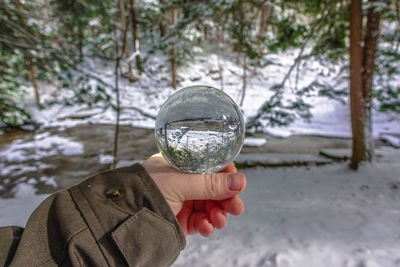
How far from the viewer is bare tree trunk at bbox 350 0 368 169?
394cm

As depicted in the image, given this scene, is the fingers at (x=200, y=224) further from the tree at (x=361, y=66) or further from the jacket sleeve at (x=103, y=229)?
the tree at (x=361, y=66)

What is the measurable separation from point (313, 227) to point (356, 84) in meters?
2.87

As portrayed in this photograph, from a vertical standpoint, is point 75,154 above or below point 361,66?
below

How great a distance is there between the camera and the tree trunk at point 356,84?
3.93 metres

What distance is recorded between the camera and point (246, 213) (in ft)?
10.5

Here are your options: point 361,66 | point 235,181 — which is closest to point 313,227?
point 235,181

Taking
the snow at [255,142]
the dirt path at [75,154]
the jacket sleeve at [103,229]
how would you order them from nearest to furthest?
1. the jacket sleeve at [103,229]
2. the dirt path at [75,154]
3. the snow at [255,142]

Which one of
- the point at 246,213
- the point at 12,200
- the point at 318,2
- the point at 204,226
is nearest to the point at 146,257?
the point at 204,226

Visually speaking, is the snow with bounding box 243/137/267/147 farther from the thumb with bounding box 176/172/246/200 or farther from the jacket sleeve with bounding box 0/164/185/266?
the jacket sleeve with bounding box 0/164/185/266

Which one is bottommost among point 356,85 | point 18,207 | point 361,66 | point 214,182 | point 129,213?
point 18,207

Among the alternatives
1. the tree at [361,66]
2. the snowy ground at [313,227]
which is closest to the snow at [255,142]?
the snowy ground at [313,227]

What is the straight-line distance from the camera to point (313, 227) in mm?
2779

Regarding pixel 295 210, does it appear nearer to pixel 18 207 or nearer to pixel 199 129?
pixel 199 129

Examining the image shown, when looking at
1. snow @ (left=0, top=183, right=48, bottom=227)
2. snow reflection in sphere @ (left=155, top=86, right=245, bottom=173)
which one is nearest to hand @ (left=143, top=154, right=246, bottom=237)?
snow reflection in sphere @ (left=155, top=86, right=245, bottom=173)
